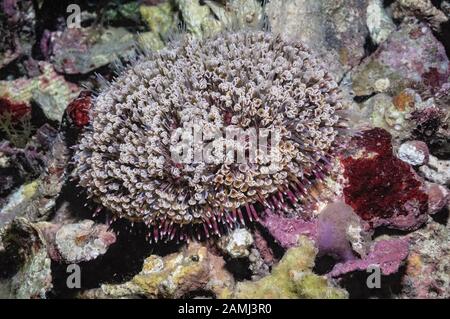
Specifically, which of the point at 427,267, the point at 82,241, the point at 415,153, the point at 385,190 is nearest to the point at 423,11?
the point at 415,153

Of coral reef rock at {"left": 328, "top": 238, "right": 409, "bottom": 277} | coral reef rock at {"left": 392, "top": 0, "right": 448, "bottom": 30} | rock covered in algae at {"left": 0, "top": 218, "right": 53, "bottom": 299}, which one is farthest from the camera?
coral reef rock at {"left": 392, "top": 0, "right": 448, "bottom": 30}

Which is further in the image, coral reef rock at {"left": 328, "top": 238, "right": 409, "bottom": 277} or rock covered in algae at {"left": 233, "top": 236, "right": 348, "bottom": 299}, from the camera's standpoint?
coral reef rock at {"left": 328, "top": 238, "right": 409, "bottom": 277}

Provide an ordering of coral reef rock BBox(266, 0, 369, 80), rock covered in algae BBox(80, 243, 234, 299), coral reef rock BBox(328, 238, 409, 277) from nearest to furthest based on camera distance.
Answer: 1. coral reef rock BBox(328, 238, 409, 277)
2. rock covered in algae BBox(80, 243, 234, 299)
3. coral reef rock BBox(266, 0, 369, 80)

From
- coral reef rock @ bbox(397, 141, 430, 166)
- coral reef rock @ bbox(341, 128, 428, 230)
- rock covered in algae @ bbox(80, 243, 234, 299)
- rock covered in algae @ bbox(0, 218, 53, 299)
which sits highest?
coral reef rock @ bbox(397, 141, 430, 166)

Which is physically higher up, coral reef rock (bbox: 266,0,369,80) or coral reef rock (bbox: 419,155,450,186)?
coral reef rock (bbox: 266,0,369,80)

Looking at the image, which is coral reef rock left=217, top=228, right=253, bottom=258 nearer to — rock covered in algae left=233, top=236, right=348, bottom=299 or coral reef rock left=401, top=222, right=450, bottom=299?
rock covered in algae left=233, top=236, right=348, bottom=299

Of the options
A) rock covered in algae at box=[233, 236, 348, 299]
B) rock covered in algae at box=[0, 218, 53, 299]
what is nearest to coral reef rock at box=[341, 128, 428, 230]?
rock covered in algae at box=[233, 236, 348, 299]

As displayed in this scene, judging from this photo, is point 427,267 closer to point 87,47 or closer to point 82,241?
point 82,241

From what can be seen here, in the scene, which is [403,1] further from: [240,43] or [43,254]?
[43,254]
